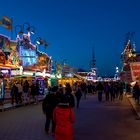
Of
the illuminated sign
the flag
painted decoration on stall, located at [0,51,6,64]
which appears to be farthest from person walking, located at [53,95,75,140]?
the flag

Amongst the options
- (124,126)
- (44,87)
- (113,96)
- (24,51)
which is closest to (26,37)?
(24,51)

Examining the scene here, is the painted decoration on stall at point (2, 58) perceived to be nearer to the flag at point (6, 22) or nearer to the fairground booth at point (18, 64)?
the fairground booth at point (18, 64)

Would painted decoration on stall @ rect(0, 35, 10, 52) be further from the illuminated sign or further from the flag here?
the flag

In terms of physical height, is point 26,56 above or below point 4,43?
below

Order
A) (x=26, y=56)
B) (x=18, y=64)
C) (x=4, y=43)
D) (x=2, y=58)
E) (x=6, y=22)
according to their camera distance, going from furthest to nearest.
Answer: (x=6, y=22) < (x=26, y=56) < (x=18, y=64) < (x=4, y=43) < (x=2, y=58)

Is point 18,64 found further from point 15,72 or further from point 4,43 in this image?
point 4,43

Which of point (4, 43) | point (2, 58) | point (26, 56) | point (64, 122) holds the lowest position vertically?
point (64, 122)

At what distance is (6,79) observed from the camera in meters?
38.0

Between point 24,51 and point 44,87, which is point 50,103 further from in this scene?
point 44,87

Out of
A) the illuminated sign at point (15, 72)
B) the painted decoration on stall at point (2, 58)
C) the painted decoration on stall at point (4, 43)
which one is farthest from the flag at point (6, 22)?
the painted decoration on stall at point (2, 58)

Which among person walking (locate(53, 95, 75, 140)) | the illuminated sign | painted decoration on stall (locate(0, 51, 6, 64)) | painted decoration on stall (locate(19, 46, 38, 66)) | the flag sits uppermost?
the flag

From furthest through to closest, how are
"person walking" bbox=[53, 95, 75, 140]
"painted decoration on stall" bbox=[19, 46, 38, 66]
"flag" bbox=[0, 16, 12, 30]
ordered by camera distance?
"painted decoration on stall" bbox=[19, 46, 38, 66] → "flag" bbox=[0, 16, 12, 30] → "person walking" bbox=[53, 95, 75, 140]

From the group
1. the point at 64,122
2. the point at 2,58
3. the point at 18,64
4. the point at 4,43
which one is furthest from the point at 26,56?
the point at 64,122

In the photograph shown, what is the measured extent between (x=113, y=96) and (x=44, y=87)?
42.5 feet
